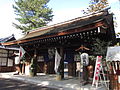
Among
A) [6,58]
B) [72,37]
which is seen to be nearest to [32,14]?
[6,58]

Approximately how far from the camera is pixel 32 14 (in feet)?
Answer: 87.1

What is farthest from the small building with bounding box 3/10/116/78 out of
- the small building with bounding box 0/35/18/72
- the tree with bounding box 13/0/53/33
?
the tree with bounding box 13/0/53/33

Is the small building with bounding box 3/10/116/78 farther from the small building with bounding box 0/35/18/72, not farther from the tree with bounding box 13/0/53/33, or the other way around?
the tree with bounding box 13/0/53/33

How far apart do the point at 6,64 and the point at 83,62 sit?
12008mm

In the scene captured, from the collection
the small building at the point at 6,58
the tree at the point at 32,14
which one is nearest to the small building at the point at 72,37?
the small building at the point at 6,58

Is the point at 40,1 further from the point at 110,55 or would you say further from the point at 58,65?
the point at 110,55

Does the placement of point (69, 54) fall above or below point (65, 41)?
below

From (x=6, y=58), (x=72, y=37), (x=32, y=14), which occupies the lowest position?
(x=6, y=58)

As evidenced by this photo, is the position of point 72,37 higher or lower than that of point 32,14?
lower

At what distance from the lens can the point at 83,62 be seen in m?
6.89

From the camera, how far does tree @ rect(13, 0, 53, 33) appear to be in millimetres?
24859

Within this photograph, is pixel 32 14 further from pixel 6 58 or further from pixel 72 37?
pixel 72 37

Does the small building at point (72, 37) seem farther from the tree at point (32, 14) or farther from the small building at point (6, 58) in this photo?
the tree at point (32, 14)

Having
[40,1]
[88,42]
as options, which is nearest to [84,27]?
[88,42]
